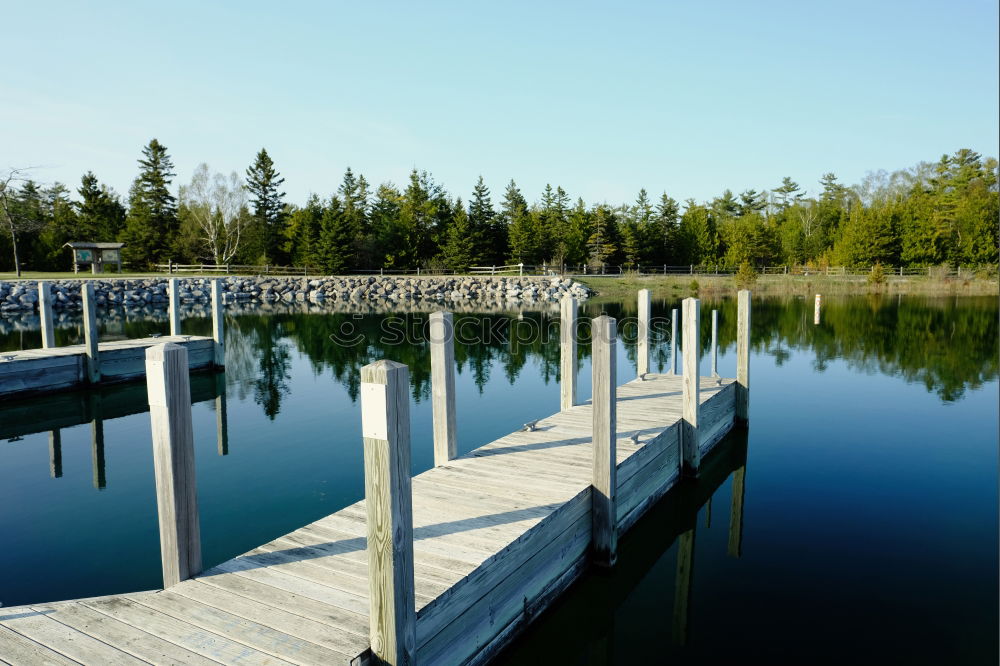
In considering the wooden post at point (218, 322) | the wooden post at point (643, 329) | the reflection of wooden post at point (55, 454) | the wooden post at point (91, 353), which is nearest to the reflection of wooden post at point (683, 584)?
the wooden post at point (643, 329)

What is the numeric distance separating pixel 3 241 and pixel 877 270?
2405 inches

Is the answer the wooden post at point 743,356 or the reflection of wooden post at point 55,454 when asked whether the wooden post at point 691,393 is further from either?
the reflection of wooden post at point 55,454

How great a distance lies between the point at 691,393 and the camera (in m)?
8.70

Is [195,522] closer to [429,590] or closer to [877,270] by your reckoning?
[429,590]

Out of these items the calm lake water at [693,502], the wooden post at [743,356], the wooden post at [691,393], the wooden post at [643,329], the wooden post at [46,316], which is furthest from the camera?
the wooden post at [46,316]

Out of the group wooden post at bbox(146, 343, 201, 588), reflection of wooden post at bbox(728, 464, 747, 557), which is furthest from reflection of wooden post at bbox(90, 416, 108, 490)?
reflection of wooden post at bbox(728, 464, 747, 557)

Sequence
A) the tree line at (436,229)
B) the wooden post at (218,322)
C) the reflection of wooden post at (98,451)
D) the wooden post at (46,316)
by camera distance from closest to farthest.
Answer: the reflection of wooden post at (98,451) < the wooden post at (46,316) < the wooden post at (218,322) < the tree line at (436,229)

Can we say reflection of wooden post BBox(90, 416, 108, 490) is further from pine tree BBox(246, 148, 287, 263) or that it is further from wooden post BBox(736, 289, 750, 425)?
pine tree BBox(246, 148, 287, 263)

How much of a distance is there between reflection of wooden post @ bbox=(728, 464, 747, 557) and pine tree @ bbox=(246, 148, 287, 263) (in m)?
51.7

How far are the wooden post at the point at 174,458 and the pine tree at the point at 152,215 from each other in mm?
55727

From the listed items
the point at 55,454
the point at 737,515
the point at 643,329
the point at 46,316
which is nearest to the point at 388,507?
the point at 737,515

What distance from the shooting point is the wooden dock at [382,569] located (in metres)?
3.46

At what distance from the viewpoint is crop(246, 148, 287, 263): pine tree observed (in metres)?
56.1

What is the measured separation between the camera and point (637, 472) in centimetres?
730
